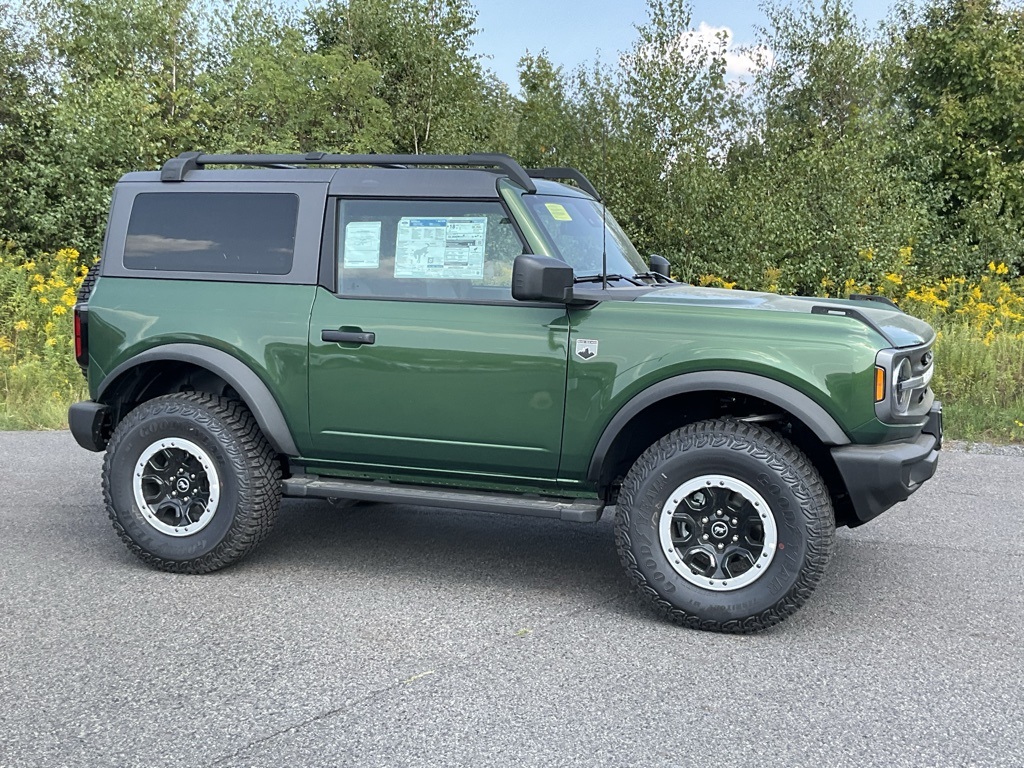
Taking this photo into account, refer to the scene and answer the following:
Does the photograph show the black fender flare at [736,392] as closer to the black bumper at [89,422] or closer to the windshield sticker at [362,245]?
the windshield sticker at [362,245]

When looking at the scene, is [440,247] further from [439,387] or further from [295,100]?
[295,100]

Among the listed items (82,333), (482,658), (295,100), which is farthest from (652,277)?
(295,100)

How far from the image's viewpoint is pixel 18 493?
21.6 ft

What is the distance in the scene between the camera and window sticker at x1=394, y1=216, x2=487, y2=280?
466 centimetres

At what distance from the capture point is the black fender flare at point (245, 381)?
4801mm

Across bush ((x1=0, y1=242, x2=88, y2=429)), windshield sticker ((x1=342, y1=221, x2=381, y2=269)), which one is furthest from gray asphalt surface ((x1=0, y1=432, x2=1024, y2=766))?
bush ((x1=0, y1=242, x2=88, y2=429))

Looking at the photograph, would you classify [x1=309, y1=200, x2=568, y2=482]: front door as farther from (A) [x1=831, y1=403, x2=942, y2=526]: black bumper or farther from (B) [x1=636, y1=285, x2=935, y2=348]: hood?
(A) [x1=831, y1=403, x2=942, y2=526]: black bumper

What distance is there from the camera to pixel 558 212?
488cm

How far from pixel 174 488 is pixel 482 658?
1.96m

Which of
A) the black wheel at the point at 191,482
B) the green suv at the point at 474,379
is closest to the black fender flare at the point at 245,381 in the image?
the green suv at the point at 474,379

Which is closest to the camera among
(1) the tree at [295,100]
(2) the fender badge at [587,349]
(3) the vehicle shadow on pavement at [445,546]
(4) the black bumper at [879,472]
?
(4) the black bumper at [879,472]

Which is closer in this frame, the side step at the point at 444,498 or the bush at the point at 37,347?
the side step at the point at 444,498

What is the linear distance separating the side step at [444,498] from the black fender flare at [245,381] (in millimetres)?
189

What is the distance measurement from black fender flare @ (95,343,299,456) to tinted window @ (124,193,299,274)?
1.36ft
